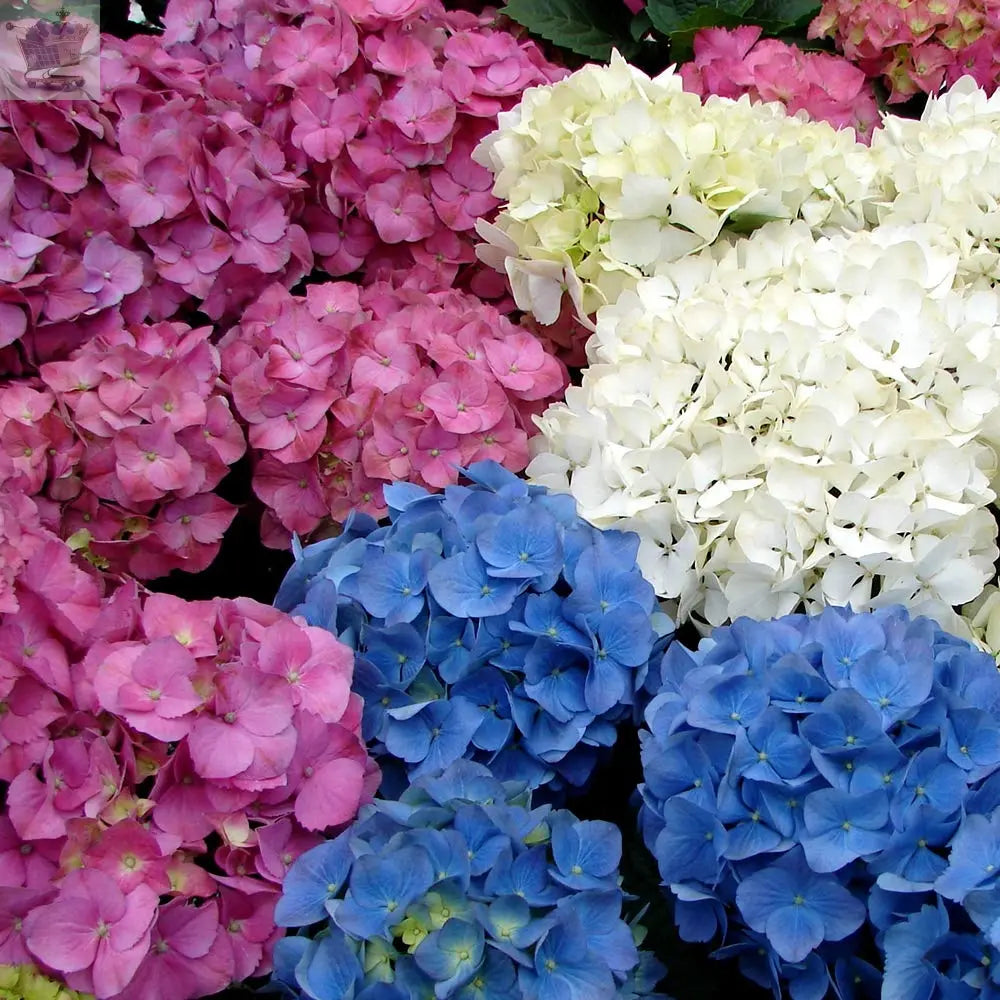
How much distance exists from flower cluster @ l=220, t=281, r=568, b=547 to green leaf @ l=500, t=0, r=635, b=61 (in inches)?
25.0

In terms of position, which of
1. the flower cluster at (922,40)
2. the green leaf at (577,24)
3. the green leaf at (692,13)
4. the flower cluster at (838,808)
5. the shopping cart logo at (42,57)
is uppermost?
the flower cluster at (922,40)

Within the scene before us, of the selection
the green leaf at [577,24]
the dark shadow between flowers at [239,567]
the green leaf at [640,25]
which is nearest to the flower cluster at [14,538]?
the dark shadow between flowers at [239,567]

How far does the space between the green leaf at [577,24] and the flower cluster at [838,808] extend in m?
1.15

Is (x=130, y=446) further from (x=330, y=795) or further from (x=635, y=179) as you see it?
(x=635, y=179)

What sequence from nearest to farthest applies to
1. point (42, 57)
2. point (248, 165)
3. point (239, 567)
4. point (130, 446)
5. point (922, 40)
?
point (130, 446)
point (42, 57)
point (248, 165)
point (239, 567)
point (922, 40)

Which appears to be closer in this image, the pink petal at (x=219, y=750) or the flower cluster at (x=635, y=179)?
the pink petal at (x=219, y=750)

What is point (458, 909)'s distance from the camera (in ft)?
2.63

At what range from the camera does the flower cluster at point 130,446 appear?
1.18 meters

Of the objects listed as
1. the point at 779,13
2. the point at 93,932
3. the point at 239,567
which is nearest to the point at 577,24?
the point at 779,13

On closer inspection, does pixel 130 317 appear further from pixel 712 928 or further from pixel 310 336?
pixel 712 928

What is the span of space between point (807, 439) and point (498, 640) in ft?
1.06

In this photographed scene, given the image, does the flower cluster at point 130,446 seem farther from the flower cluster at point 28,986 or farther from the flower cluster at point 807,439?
the flower cluster at point 28,986

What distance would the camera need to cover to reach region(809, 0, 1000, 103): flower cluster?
1616mm

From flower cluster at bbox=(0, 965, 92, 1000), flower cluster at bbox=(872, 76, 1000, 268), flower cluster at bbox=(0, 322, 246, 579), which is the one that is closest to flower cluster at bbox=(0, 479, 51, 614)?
flower cluster at bbox=(0, 322, 246, 579)
